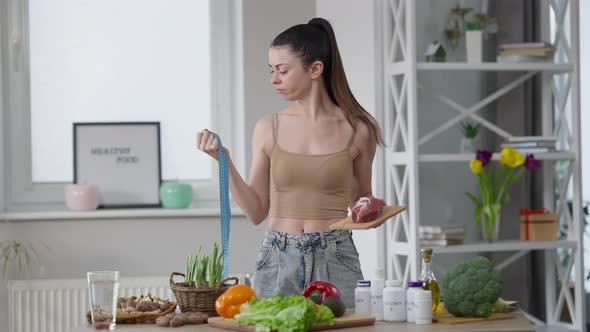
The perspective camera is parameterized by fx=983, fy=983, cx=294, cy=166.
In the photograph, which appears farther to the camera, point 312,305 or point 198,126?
point 198,126

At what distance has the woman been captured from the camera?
3045 mm

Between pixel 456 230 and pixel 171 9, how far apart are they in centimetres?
200

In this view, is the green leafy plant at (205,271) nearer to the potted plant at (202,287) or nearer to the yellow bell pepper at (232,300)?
the potted plant at (202,287)

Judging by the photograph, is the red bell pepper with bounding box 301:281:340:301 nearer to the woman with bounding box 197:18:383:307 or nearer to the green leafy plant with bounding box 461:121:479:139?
the woman with bounding box 197:18:383:307

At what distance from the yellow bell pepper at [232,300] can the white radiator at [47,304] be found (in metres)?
2.55

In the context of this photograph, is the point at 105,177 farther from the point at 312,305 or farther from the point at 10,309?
the point at 312,305

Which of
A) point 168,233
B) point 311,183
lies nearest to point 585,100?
point 168,233

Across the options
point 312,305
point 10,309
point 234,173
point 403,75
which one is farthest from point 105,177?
point 312,305

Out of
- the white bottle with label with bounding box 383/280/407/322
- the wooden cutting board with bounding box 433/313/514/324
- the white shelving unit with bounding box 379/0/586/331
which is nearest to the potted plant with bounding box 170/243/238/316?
the white bottle with label with bounding box 383/280/407/322

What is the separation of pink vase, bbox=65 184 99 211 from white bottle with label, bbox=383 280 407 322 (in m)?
2.89

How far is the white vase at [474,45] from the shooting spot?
4918 mm

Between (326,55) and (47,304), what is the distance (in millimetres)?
2621

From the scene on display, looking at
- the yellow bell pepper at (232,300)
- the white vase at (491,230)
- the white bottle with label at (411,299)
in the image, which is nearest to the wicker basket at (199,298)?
the yellow bell pepper at (232,300)

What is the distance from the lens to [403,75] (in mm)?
5039
